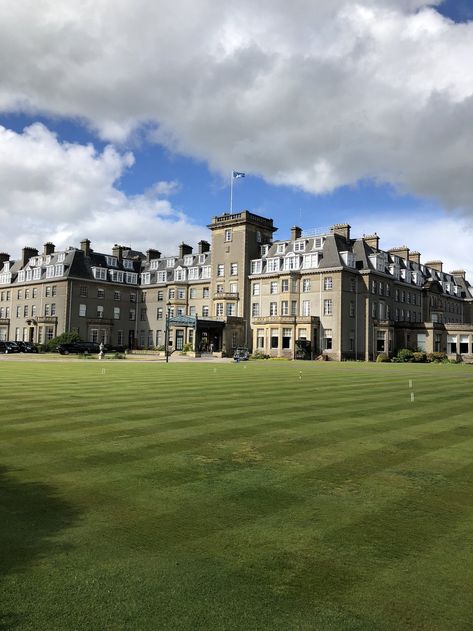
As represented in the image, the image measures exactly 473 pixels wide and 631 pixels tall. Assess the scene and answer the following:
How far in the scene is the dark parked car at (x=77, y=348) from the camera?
223ft

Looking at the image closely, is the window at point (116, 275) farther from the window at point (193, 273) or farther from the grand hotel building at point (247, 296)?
the window at point (193, 273)

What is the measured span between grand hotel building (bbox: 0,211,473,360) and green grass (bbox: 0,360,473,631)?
58091 millimetres

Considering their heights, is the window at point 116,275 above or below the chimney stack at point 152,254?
below

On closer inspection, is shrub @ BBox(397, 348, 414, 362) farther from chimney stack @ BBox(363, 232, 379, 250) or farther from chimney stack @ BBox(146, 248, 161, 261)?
chimney stack @ BBox(146, 248, 161, 261)

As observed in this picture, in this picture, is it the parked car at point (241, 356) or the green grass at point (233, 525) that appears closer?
the green grass at point (233, 525)

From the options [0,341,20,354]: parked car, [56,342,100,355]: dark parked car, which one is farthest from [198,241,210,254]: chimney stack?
[0,341,20,354]: parked car

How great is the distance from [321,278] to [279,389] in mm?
49383

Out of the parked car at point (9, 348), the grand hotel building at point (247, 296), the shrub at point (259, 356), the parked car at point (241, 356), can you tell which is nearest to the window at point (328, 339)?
the grand hotel building at point (247, 296)

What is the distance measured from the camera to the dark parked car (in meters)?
68.0

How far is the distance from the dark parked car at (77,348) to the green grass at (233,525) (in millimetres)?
56201

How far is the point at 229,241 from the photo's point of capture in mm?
79938

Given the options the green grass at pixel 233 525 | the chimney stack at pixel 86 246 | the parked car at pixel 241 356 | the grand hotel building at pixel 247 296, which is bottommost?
the green grass at pixel 233 525

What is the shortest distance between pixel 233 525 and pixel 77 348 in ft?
218

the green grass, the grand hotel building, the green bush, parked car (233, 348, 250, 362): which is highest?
the grand hotel building
